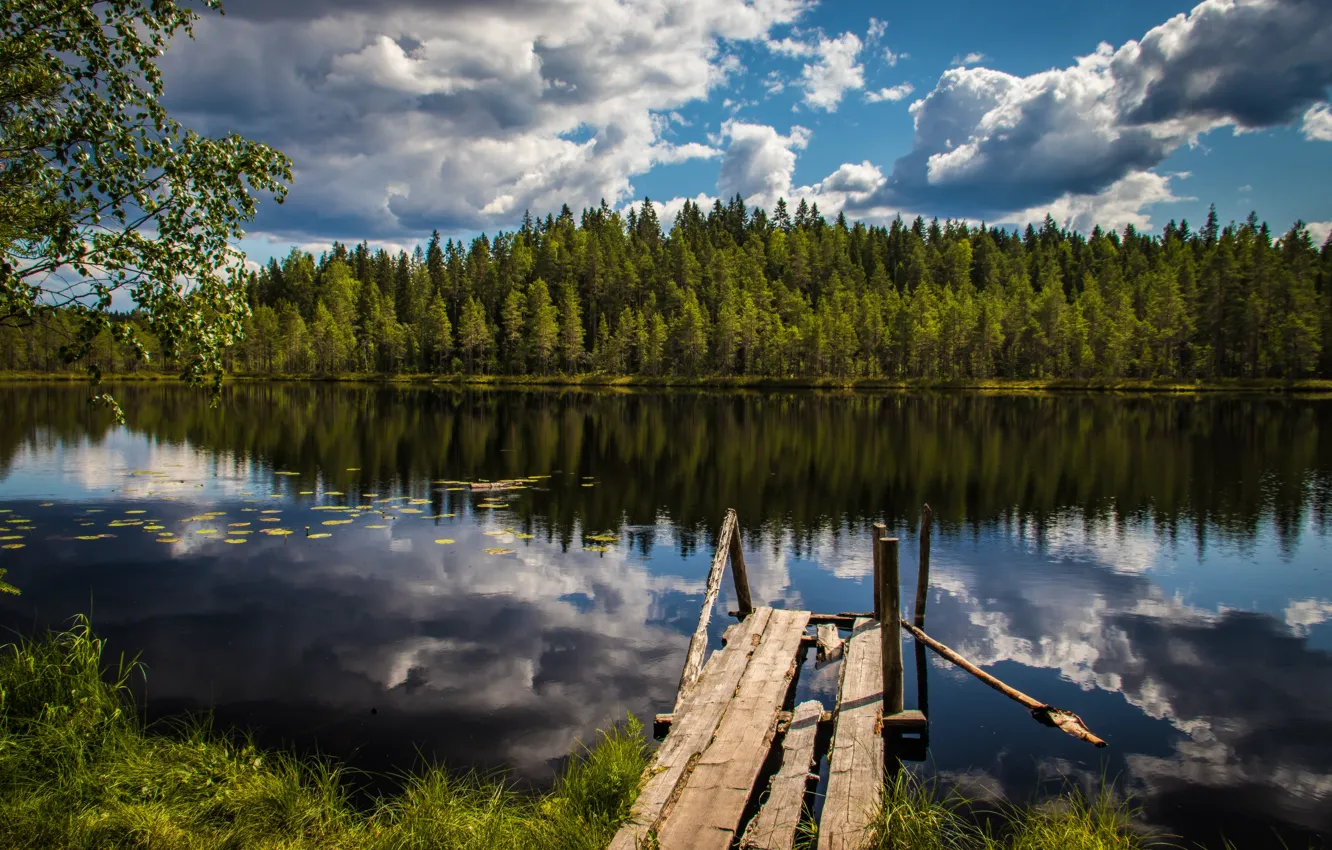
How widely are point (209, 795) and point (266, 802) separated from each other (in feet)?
2.41

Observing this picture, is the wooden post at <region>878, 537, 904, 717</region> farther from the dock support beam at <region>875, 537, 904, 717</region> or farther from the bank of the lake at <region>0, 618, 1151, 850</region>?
the bank of the lake at <region>0, 618, 1151, 850</region>

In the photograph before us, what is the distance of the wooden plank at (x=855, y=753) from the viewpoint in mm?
8531

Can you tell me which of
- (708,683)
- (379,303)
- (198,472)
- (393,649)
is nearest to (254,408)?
(198,472)

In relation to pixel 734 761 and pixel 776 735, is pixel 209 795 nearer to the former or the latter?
pixel 734 761

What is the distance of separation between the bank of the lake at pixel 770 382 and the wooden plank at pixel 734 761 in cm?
11800

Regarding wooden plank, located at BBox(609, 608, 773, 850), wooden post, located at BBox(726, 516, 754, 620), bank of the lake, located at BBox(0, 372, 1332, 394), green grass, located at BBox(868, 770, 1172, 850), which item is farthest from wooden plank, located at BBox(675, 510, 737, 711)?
bank of the lake, located at BBox(0, 372, 1332, 394)

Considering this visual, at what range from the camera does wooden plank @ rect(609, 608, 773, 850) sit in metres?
8.20

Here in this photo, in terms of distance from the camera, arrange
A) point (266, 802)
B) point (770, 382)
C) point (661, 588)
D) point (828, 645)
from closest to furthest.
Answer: point (266, 802) < point (828, 645) < point (661, 588) < point (770, 382)

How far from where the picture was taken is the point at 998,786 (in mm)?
11367

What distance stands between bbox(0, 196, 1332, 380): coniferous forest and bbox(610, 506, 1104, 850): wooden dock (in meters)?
120

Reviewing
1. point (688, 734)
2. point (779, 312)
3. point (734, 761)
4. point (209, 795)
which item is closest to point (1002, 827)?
point (734, 761)

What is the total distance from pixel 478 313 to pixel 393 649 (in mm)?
135751

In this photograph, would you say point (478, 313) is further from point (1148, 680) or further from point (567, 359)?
point (1148, 680)

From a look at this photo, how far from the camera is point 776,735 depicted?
1184cm
